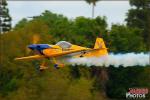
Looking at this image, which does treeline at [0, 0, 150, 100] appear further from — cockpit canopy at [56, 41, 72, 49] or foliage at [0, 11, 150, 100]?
cockpit canopy at [56, 41, 72, 49]

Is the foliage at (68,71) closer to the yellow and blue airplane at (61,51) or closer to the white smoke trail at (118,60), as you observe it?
the yellow and blue airplane at (61,51)

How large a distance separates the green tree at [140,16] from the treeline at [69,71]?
15.8 ft

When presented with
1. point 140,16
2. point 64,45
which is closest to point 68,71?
point 64,45

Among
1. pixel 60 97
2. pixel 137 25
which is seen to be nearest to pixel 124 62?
pixel 60 97

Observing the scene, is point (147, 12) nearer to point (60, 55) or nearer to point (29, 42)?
point (29, 42)

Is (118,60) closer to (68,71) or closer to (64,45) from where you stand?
(64,45)

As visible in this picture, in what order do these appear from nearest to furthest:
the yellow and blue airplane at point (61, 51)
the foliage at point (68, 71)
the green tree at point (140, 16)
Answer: the yellow and blue airplane at point (61, 51), the foliage at point (68, 71), the green tree at point (140, 16)

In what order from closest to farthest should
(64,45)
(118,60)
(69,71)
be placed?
(118,60) → (64,45) → (69,71)

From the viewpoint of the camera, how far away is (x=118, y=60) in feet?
190

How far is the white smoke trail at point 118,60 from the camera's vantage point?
185ft

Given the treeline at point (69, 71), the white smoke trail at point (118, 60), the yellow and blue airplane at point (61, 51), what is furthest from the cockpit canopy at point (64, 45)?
the treeline at point (69, 71)

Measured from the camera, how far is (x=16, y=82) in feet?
272

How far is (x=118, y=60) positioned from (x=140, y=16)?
200ft

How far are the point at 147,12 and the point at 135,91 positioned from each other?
23713 millimetres
